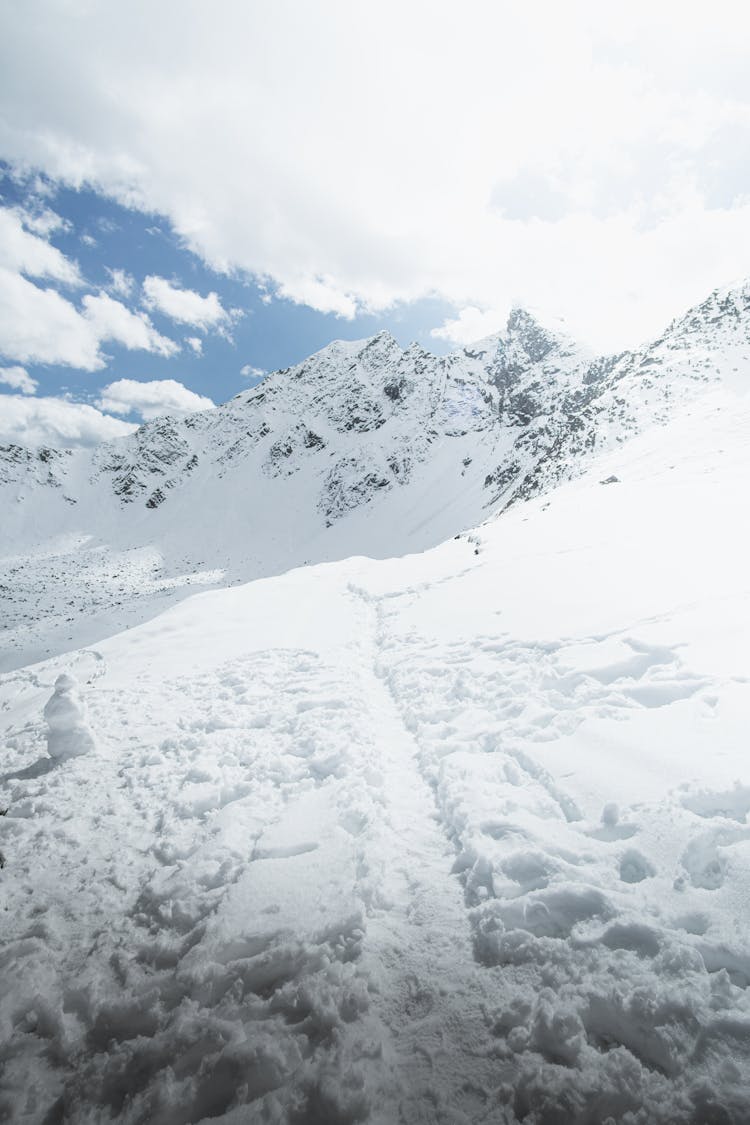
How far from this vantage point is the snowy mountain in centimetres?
4931

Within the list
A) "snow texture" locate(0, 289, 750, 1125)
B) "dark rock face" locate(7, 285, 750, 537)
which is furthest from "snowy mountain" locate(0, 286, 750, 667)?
"snow texture" locate(0, 289, 750, 1125)

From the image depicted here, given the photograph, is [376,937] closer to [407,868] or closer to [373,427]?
[407,868]

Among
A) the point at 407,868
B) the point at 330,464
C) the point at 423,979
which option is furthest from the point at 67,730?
the point at 330,464

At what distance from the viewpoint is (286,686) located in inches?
400

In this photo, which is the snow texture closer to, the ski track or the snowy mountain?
the ski track

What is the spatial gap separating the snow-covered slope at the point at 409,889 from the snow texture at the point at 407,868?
0.08 ft

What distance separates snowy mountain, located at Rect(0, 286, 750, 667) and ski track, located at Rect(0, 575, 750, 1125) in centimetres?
2749

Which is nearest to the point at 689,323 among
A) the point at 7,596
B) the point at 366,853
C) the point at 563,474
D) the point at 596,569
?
the point at 563,474

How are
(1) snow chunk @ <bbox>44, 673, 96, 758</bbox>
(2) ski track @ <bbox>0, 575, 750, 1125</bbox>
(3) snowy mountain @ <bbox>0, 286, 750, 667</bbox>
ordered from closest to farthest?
(2) ski track @ <bbox>0, 575, 750, 1125</bbox> < (1) snow chunk @ <bbox>44, 673, 96, 758</bbox> < (3) snowy mountain @ <bbox>0, 286, 750, 667</bbox>

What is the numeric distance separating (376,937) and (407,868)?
2.82 ft

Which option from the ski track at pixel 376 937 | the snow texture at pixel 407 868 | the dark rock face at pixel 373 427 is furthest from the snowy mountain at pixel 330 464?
the ski track at pixel 376 937

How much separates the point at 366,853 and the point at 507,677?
4.47 m

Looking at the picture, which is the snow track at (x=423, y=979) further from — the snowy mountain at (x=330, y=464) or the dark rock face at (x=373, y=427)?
the dark rock face at (x=373, y=427)

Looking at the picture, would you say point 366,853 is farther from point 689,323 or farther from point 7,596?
point 689,323
